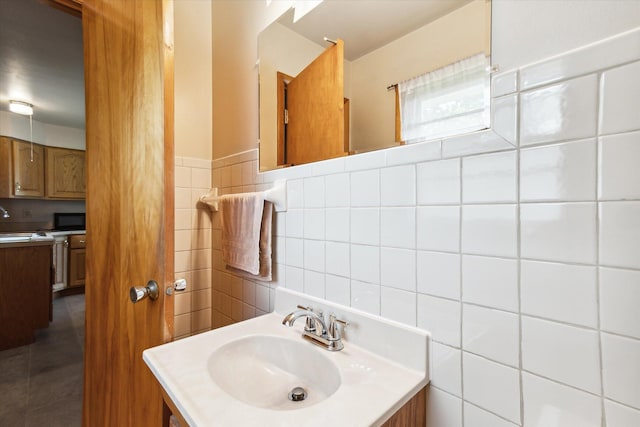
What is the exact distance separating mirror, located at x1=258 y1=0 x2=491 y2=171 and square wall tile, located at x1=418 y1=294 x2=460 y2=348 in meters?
0.37

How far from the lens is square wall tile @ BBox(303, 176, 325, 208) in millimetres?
870

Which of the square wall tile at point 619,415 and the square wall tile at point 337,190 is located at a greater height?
the square wall tile at point 337,190

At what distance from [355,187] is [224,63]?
1.07 meters

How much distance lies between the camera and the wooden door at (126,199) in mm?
771

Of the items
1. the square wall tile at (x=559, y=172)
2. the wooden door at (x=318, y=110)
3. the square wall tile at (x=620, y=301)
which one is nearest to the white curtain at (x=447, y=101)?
the square wall tile at (x=559, y=172)

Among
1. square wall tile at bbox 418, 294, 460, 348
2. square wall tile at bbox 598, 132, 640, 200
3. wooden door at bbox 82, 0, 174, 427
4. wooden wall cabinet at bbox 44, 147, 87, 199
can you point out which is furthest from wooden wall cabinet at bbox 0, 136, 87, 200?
square wall tile at bbox 598, 132, 640, 200

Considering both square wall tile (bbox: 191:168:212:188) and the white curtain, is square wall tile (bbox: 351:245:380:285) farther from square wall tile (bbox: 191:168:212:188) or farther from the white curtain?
square wall tile (bbox: 191:168:212:188)

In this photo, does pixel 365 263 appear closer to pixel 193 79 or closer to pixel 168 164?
pixel 168 164

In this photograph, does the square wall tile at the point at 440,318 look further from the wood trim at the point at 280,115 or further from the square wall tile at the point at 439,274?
the wood trim at the point at 280,115

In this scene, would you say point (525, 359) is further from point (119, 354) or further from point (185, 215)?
point (185, 215)

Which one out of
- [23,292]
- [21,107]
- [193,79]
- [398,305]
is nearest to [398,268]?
[398,305]

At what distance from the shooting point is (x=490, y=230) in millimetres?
530

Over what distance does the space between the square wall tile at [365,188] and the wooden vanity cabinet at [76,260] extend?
450 centimetres

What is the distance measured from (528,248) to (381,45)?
0.61 m
